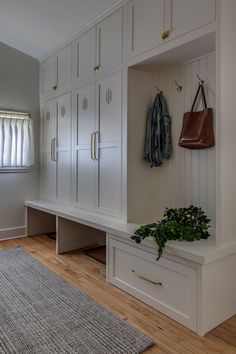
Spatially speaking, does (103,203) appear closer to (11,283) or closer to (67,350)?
(11,283)

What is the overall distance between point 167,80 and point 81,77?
107 cm

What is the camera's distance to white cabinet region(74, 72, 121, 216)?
8.76 feet

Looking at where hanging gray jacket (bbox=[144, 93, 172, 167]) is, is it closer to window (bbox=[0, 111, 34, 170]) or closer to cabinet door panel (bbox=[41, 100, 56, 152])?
cabinet door panel (bbox=[41, 100, 56, 152])

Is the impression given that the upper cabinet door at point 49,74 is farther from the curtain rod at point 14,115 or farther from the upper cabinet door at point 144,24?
the upper cabinet door at point 144,24

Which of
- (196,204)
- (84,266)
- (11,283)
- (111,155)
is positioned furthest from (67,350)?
(111,155)

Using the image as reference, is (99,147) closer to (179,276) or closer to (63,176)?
(63,176)

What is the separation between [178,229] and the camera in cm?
192

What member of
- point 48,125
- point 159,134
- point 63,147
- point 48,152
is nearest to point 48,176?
point 48,152

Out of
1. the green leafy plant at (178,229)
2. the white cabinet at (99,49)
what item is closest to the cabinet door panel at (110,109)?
the white cabinet at (99,49)

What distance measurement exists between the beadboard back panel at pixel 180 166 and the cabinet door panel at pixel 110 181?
178mm

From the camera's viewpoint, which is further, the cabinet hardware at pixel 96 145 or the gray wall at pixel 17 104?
the gray wall at pixel 17 104

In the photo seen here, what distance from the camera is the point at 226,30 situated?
1.81 meters

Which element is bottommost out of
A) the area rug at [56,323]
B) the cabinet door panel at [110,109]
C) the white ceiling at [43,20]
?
the area rug at [56,323]

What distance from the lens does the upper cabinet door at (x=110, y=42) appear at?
2.58 meters
